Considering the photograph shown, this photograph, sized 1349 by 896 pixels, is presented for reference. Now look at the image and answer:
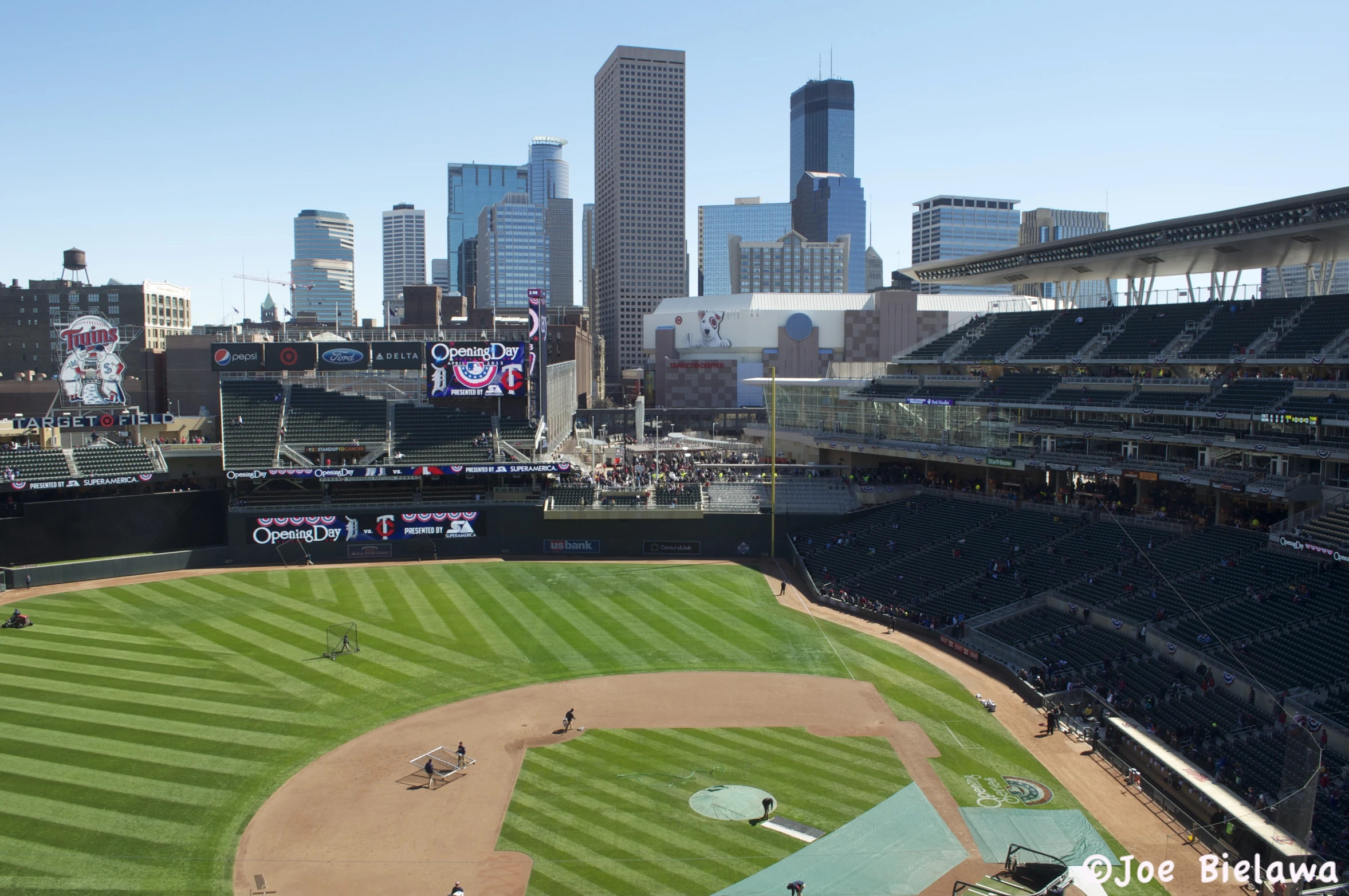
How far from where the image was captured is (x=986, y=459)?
5009 centimetres

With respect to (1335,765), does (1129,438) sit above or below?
above

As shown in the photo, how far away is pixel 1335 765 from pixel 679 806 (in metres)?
16.0

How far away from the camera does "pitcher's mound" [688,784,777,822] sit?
74.2ft

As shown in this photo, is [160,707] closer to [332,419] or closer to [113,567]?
[113,567]

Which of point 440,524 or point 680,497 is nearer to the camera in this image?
point 440,524

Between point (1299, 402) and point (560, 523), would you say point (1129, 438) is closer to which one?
point (1299, 402)

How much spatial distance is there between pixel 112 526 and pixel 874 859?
44.3 meters

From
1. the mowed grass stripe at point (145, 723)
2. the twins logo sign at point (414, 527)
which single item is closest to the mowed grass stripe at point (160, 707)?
the mowed grass stripe at point (145, 723)

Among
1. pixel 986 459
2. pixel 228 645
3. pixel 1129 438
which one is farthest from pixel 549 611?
pixel 1129 438

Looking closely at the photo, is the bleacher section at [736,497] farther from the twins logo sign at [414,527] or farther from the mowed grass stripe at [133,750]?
the mowed grass stripe at [133,750]

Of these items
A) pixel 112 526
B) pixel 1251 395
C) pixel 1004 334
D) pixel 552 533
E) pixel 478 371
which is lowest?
pixel 552 533

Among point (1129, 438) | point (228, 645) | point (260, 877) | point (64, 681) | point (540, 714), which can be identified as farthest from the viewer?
point (1129, 438)

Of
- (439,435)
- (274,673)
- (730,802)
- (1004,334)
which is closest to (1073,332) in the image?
(1004,334)

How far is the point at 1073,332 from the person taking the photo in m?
53.7
